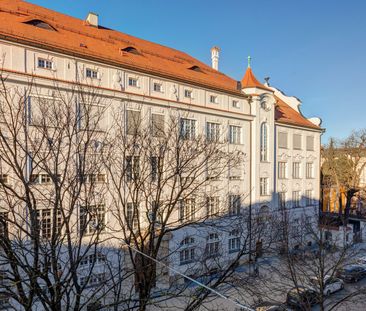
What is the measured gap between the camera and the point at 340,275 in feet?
70.4

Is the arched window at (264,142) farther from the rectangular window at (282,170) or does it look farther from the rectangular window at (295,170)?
the rectangular window at (295,170)

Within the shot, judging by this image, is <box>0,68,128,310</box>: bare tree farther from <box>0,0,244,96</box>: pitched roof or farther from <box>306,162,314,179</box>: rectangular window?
<box>306,162,314,179</box>: rectangular window

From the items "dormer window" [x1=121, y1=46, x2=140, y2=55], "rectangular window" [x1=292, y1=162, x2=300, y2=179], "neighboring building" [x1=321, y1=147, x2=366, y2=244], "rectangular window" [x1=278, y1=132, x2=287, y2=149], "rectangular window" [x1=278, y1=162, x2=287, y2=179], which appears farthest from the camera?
"neighboring building" [x1=321, y1=147, x2=366, y2=244]

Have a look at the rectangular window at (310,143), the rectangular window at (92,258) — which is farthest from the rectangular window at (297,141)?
the rectangular window at (92,258)

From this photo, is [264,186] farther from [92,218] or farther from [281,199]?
[92,218]

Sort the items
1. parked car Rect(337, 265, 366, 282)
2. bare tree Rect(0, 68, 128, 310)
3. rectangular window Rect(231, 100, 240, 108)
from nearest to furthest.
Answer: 1. bare tree Rect(0, 68, 128, 310)
2. parked car Rect(337, 265, 366, 282)
3. rectangular window Rect(231, 100, 240, 108)

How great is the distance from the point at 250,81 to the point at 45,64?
54.6ft

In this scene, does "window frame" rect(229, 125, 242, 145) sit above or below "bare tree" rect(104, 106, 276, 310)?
above

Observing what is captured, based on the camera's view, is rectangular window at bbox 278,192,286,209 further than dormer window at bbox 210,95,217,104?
Yes

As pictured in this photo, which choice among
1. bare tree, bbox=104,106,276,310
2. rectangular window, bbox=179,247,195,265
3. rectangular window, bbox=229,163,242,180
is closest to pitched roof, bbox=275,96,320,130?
rectangular window, bbox=229,163,242,180

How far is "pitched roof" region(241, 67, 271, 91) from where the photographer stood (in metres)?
26.1

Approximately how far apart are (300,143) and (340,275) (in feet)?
44.1

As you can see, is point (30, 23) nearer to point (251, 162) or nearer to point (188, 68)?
point (188, 68)

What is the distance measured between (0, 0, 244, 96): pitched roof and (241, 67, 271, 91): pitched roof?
88 cm
